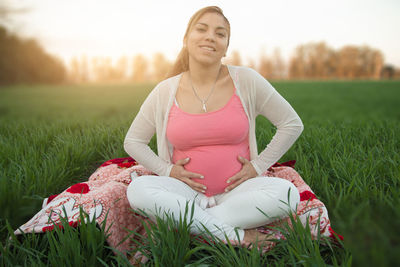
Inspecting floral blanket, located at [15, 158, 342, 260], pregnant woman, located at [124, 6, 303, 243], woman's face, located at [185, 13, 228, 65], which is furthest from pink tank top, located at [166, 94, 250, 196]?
floral blanket, located at [15, 158, 342, 260]

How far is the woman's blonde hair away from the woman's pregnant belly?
0.73 m

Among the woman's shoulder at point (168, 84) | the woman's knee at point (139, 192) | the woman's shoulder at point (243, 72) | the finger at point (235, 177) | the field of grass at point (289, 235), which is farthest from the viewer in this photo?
the woman's shoulder at point (168, 84)

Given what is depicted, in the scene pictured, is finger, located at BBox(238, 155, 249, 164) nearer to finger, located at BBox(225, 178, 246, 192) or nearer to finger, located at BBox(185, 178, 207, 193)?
finger, located at BBox(225, 178, 246, 192)

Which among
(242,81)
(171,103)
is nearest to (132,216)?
(171,103)

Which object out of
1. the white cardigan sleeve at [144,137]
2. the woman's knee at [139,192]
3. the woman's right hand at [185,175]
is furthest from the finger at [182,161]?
the woman's knee at [139,192]

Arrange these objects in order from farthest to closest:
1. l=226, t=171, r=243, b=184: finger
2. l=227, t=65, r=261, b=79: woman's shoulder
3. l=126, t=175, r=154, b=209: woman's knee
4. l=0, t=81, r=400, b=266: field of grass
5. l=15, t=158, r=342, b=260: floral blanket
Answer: l=227, t=65, r=261, b=79: woman's shoulder < l=226, t=171, r=243, b=184: finger < l=126, t=175, r=154, b=209: woman's knee < l=15, t=158, r=342, b=260: floral blanket < l=0, t=81, r=400, b=266: field of grass

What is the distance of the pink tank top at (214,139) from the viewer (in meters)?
2.01

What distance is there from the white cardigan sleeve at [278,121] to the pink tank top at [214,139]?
16 centimetres

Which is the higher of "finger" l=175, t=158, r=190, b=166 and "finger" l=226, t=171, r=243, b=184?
"finger" l=175, t=158, r=190, b=166

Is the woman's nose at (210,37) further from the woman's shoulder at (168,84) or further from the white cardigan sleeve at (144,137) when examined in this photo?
the white cardigan sleeve at (144,137)

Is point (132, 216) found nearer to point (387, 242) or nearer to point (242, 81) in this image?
point (242, 81)

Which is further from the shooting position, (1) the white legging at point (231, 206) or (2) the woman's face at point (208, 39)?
(2) the woman's face at point (208, 39)

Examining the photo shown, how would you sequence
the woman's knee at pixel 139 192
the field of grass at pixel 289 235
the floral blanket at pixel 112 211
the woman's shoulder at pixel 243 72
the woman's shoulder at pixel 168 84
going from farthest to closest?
1. the woman's shoulder at pixel 168 84
2. the woman's shoulder at pixel 243 72
3. the woman's knee at pixel 139 192
4. the floral blanket at pixel 112 211
5. the field of grass at pixel 289 235

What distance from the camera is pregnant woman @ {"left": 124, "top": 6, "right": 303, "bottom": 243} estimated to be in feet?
6.57
